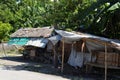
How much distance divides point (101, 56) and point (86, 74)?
1546mm

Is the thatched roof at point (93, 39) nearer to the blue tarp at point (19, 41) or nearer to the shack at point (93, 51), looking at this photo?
the shack at point (93, 51)

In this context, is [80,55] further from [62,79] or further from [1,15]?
[1,15]

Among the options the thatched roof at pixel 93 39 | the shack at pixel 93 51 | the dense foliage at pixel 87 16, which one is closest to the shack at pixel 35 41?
the dense foliage at pixel 87 16

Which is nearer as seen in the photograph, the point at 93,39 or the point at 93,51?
the point at 93,39

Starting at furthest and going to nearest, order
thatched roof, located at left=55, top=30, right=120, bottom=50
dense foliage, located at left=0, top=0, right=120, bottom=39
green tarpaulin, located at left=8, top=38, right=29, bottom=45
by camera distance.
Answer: green tarpaulin, located at left=8, top=38, right=29, bottom=45, dense foliage, located at left=0, top=0, right=120, bottom=39, thatched roof, located at left=55, top=30, right=120, bottom=50

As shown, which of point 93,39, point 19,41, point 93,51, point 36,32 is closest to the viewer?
point 93,39

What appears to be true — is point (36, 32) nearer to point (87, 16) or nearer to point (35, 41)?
point (35, 41)

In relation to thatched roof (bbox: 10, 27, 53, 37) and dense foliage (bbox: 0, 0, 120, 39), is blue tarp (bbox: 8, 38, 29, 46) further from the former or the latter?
dense foliage (bbox: 0, 0, 120, 39)

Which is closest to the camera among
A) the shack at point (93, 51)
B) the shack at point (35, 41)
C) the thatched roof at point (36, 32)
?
the shack at point (93, 51)

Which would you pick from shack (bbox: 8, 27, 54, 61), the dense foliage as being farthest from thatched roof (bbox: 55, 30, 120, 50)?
shack (bbox: 8, 27, 54, 61)

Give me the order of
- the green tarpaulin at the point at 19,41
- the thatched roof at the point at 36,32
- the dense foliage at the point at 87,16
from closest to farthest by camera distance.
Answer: the dense foliage at the point at 87,16, the thatched roof at the point at 36,32, the green tarpaulin at the point at 19,41

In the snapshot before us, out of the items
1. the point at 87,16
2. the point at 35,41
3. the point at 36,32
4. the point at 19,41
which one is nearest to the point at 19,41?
the point at 19,41

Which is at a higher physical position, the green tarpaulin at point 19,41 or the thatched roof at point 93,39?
the thatched roof at point 93,39

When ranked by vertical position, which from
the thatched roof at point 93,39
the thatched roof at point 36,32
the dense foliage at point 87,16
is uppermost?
the dense foliage at point 87,16
